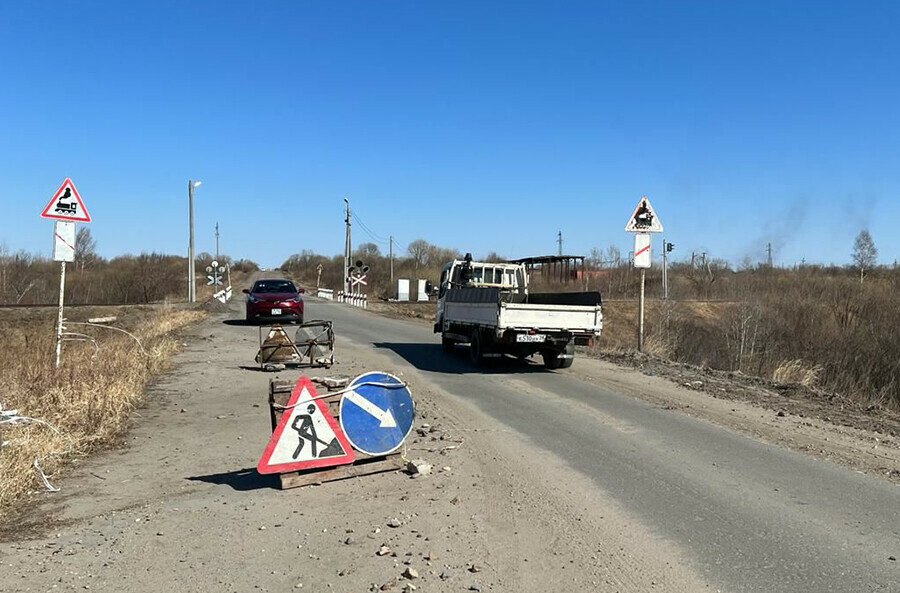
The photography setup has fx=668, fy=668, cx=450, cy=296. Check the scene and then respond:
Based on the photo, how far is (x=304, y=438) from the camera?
576cm

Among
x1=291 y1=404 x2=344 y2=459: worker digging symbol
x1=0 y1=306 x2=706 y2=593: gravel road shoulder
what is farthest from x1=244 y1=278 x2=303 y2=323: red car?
x1=291 y1=404 x2=344 y2=459: worker digging symbol

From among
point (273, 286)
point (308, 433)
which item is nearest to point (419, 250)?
point (273, 286)

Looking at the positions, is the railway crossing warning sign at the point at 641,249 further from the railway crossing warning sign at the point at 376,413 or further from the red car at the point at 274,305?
the red car at the point at 274,305

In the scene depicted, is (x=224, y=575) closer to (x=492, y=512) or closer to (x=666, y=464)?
(x=492, y=512)

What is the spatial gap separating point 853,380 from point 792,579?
14.0 metres

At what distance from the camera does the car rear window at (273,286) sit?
25641 mm

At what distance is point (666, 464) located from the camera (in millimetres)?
6480

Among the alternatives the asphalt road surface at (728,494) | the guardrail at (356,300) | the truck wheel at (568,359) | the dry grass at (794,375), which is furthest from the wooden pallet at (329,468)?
the guardrail at (356,300)

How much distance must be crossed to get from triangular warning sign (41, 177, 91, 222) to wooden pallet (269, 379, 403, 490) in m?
6.83

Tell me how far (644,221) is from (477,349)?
15.8 ft

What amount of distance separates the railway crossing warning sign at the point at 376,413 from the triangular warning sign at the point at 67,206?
7443 millimetres

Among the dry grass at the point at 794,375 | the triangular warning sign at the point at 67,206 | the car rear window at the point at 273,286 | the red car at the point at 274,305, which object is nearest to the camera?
the triangular warning sign at the point at 67,206

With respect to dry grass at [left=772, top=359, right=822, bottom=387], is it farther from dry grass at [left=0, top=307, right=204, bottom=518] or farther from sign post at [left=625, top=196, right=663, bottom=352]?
dry grass at [left=0, top=307, right=204, bottom=518]

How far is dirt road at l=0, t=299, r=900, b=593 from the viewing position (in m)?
3.96
